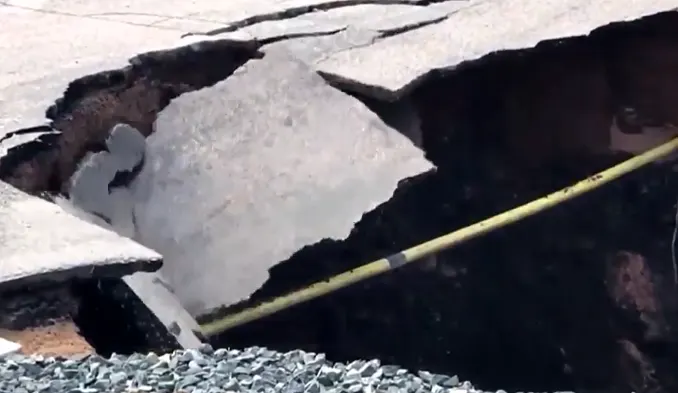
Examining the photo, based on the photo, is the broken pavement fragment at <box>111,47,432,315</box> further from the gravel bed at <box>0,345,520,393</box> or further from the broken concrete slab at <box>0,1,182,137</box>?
the gravel bed at <box>0,345,520,393</box>

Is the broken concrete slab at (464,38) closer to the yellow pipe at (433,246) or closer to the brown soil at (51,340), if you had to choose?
the yellow pipe at (433,246)

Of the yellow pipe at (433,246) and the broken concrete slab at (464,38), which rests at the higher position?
the broken concrete slab at (464,38)

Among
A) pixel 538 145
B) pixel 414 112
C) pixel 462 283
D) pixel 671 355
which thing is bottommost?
pixel 671 355

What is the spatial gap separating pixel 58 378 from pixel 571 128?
2070mm

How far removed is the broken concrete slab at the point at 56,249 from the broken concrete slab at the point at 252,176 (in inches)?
13.3

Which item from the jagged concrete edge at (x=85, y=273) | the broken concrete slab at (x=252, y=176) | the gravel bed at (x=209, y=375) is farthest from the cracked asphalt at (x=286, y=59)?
the gravel bed at (x=209, y=375)

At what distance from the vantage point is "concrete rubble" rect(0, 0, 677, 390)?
8.40 ft

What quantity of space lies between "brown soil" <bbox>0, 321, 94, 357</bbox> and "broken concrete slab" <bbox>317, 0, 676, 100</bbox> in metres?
1.16

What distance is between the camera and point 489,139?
127 inches

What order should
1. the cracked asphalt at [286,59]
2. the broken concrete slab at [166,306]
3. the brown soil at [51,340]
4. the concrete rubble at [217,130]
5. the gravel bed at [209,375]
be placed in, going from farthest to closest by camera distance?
the cracked asphalt at [286,59], the concrete rubble at [217,130], the broken concrete slab at [166,306], the brown soil at [51,340], the gravel bed at [209,375]

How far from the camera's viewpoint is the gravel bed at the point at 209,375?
1622mm

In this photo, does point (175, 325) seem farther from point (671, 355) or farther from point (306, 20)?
point (671, 355)

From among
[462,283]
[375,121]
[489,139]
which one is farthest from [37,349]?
[489,139]

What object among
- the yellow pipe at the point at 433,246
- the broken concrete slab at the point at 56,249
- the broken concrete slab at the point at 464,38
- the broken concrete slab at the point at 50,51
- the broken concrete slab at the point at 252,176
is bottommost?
the yellow pipe at the point at 433,246
